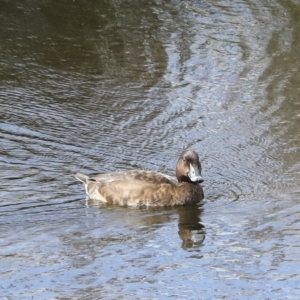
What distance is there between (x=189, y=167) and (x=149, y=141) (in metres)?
1.48

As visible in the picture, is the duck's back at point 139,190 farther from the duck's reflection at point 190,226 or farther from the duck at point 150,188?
the duck's reflection at point 190,226

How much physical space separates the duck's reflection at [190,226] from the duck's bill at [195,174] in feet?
0.89

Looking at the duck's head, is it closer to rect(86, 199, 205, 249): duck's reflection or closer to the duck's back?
the duck's back

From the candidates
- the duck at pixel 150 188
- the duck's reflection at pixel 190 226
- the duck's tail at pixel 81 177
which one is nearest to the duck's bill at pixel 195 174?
the duck at pixel 150 188

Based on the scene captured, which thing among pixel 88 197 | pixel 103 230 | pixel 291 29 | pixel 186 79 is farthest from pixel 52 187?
pixel 291 29

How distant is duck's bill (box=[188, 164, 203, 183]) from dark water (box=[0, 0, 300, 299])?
0.91 ft

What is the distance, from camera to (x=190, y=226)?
9055 mm

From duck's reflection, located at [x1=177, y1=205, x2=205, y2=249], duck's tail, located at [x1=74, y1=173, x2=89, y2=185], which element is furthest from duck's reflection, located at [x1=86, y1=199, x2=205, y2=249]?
duck's tail, located at [x1=74, y1=173, x2=89, y2=185]

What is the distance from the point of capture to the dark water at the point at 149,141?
302 inches

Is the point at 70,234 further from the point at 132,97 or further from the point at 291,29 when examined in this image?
the point at 291,29

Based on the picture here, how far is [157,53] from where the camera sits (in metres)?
14.4

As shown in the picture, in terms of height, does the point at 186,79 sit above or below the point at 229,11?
below

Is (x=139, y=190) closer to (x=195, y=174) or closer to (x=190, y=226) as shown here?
(x=195, y=174)

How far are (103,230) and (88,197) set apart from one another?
1.13 m
